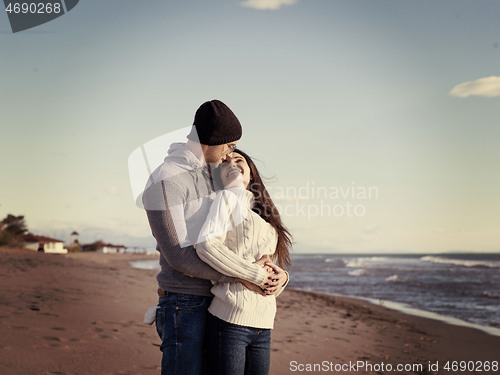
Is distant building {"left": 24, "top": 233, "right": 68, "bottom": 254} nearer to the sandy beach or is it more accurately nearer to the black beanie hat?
the sandy beach

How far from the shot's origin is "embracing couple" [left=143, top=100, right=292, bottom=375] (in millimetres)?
2219

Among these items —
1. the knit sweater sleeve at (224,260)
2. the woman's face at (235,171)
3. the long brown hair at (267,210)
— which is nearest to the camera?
the knit sweater sleeve at (224,260)

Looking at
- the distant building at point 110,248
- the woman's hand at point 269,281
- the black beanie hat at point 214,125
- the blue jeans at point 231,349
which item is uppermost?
the black beanie hat at point 214,125

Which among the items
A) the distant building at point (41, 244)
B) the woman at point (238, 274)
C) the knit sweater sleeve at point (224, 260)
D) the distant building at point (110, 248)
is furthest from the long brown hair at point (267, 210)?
the distant building at point (110, 248)

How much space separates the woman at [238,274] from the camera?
2215 millimetres

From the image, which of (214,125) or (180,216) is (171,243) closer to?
(180,216)

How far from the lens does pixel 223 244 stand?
2279 mm

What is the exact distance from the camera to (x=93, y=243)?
167ft

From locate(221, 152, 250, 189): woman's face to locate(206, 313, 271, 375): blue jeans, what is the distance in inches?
24.9

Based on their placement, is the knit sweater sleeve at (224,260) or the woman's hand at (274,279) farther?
the woman's hand at (274,279)

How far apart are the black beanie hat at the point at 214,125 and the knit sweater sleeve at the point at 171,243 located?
32 cm

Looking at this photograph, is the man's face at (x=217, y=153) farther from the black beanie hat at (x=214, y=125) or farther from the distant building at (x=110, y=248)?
the distant building at (x=110, y=248)

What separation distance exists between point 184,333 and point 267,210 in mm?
759

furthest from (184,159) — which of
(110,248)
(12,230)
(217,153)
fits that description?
(110,248)
